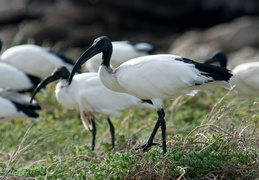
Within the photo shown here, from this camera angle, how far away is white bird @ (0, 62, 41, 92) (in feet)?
28.7

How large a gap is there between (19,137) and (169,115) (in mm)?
2125

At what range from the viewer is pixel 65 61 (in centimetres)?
1015

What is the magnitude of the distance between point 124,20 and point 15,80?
45.7 feet

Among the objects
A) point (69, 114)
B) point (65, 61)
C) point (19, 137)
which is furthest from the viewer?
point (65, 61)

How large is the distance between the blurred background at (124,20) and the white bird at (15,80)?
38.2 ft

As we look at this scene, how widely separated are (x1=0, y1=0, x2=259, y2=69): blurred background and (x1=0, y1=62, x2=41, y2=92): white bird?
38.2 ft

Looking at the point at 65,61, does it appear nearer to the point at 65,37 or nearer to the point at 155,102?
the point at 155,102

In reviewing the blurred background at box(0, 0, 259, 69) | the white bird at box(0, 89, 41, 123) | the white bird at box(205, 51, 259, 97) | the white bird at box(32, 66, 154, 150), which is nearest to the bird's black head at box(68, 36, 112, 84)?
the white bird at box(32, 66, 154, 150)

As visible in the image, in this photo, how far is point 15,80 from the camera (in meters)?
8.94

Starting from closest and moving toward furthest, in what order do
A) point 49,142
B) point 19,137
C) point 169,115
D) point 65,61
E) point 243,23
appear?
1. point 49,142
2. point 19,137
3. point 169,115
4. point 65,61
5. point 243,23

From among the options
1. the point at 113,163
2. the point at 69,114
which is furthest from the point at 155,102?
the point at 69,114

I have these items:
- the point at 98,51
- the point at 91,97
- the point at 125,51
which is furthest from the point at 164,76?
the point at 125,51

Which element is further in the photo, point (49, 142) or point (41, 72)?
point (41, 72)

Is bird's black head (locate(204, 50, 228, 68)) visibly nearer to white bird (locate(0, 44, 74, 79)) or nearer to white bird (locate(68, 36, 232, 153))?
white bird (locate(0, 44, 74, 79))
